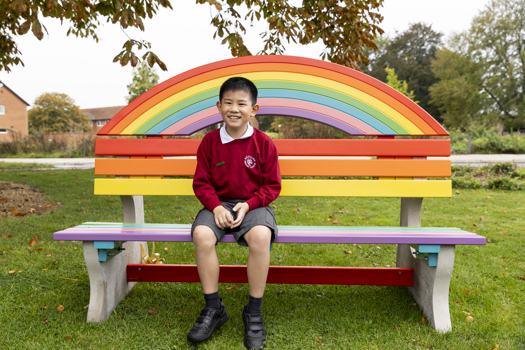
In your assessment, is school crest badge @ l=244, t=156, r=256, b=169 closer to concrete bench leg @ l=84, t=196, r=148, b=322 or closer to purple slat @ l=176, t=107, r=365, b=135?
purple slat @ l=176, t=107, r=365, b=135

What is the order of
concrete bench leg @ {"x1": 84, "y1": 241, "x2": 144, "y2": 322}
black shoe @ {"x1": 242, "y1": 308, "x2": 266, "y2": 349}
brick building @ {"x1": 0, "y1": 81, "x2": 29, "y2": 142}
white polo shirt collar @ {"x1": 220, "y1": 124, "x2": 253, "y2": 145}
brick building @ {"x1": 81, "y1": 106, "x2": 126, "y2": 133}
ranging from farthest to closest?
brick building @ {"x1": 81, "y1": 106, "x2": 126, "y2": 133} → brick building @ {"x1": 0, "y1": 81, "x2": 29, "y2": 142} → white polo shirt collar @ {"x1": 220, "y1": 124, "x2": 253, "y2": 145} → concrete bench leg @ {"x1": 84, "y1": 241, "x2": 144, "y2": 322} → black shoe @ {"x1": 242, "y1": 308, "x2": 266, "y2": 349}

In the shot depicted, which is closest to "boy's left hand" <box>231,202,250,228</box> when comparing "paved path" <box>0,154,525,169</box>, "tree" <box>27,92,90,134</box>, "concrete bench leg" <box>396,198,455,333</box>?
"concrete bench leg" <box>396,198,455,333</box>

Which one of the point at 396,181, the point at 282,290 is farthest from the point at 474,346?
the point at 282,290

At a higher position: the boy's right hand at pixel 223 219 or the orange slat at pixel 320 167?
the orange slat at pixel 320 167

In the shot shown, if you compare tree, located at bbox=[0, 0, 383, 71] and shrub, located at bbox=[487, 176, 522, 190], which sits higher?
tree, located at bbox=[0, 0, 383, 71]

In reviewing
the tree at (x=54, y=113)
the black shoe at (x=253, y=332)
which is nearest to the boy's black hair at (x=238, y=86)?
the black shoe at (x=253, y=332)

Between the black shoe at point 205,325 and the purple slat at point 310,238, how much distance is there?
400 mm

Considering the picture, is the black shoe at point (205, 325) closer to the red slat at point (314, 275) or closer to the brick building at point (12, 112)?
the red slat at point (314, 275)

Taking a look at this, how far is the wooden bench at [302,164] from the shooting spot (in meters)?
2.26

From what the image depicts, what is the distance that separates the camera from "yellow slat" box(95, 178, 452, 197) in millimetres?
2510

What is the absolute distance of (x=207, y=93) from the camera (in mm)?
2766

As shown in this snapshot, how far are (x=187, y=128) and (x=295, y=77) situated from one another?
2.84 feet

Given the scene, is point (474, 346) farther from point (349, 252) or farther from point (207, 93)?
point (207, 93)

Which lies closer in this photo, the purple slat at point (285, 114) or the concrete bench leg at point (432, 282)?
the concrete bench leg at point (432, 282)
